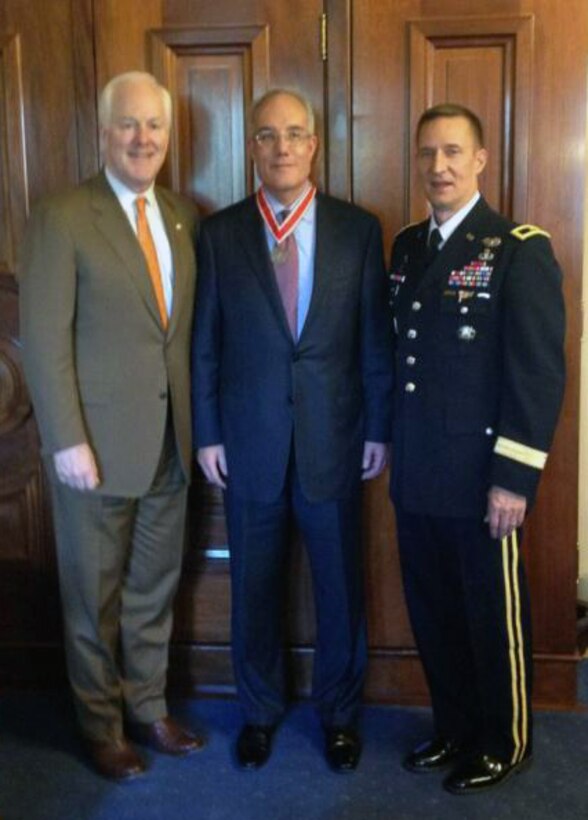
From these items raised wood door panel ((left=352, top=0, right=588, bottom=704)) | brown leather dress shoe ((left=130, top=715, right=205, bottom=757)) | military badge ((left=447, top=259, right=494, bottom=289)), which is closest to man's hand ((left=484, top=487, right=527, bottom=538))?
military badge ((left=447, top=259, right=494, bottom=289))

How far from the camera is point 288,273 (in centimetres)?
243

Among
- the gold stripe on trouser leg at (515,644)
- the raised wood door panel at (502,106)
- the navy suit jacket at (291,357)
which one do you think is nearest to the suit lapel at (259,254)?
the navy suit jacket at (291,357)

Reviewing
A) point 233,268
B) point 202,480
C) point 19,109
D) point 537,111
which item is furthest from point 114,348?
point 537,111

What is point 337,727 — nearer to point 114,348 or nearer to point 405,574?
point 405,574

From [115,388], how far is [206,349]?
248mm

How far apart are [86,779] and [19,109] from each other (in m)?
1.78

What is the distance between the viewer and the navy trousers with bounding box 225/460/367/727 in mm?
2516

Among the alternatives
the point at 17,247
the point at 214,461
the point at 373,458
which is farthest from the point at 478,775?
the point at 17,247

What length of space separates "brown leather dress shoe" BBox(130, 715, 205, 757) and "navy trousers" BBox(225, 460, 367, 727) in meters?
0.16

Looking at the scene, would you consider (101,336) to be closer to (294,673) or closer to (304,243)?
(304,243)

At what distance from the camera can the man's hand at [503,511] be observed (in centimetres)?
218

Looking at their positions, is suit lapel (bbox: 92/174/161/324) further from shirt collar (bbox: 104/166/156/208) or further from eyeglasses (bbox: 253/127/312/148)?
eyeglasses (bbox: 253/127/312/148)

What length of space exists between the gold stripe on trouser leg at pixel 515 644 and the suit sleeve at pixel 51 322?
103cm

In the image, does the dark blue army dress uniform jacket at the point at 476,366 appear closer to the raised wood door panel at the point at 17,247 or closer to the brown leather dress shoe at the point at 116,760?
the brown leather dress shoe at the point at 116,760
